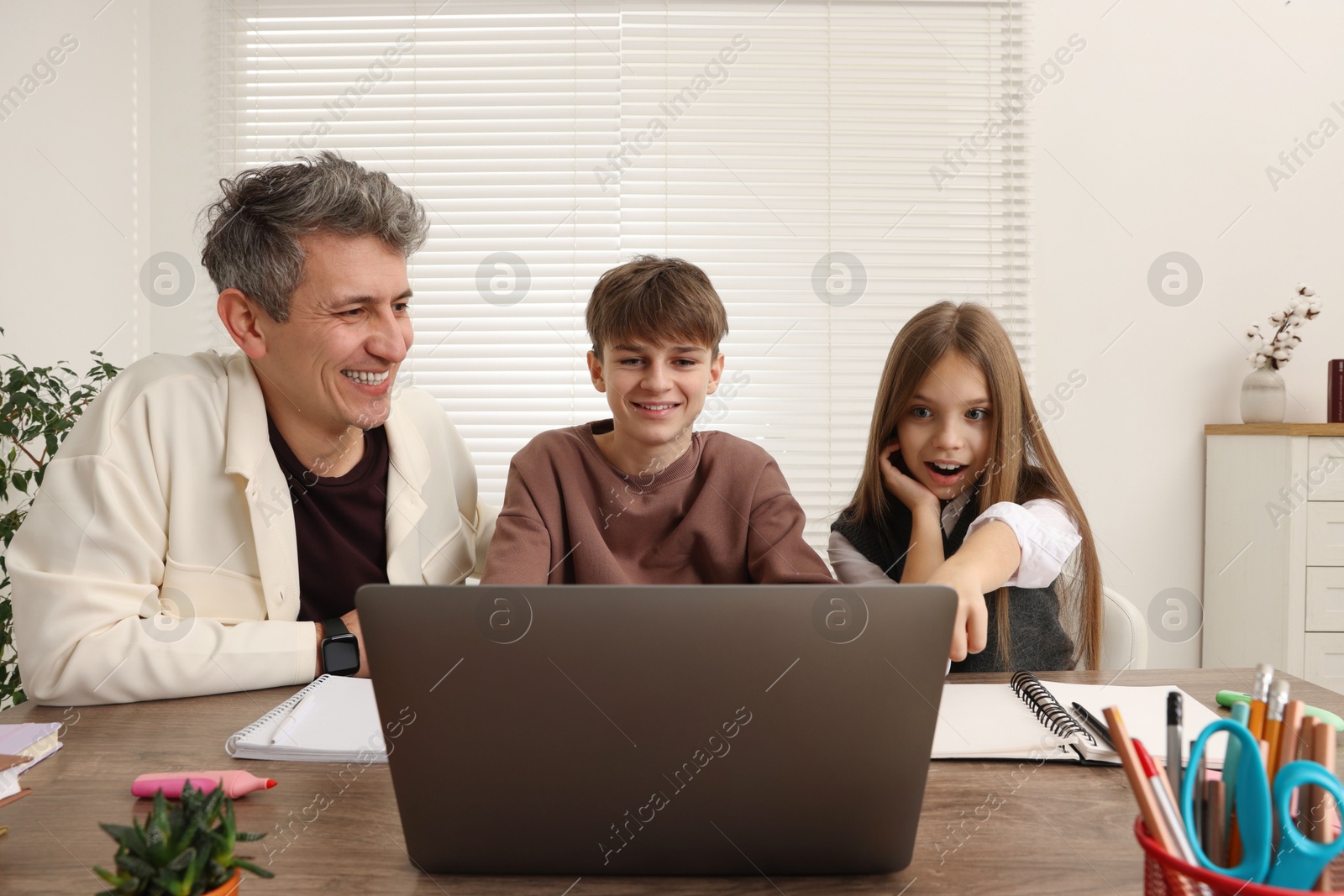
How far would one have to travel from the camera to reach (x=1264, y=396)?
110 inches

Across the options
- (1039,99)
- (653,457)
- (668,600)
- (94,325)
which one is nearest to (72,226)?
(94,325)

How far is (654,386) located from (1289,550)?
215 cm

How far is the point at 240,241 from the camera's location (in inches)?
54.6

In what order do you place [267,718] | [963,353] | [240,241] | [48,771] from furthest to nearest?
[963,353]
[240,241]
[267,718]
[48,771]

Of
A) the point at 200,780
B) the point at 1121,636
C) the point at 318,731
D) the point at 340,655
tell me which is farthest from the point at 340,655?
the point at 1121,636

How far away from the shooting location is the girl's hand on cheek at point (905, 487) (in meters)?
1.59

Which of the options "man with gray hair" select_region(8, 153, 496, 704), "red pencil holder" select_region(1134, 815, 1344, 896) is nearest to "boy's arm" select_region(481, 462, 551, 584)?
"man with gray hair" select_region(8, 153, 496, 704)

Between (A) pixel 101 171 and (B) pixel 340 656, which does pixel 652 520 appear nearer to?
(B) pixel 340 656

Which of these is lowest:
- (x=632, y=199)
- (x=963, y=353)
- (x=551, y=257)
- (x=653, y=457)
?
(x=653, y=457)

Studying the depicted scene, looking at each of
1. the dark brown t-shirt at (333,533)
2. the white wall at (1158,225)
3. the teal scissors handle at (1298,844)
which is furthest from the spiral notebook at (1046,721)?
the white wall at (1158,225)

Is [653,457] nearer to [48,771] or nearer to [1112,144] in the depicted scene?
[48,771]

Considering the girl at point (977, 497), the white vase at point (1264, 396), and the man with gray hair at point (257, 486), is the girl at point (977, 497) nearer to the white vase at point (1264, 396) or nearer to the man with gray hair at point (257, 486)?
the man with gray hair at point (257, 486)

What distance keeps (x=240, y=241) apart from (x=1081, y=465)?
264cm

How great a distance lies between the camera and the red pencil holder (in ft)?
1.36
